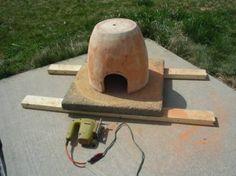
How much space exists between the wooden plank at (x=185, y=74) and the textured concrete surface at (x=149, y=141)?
0.25ft

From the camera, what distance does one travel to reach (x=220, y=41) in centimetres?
529

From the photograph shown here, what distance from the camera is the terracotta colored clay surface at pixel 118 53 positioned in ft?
12.0

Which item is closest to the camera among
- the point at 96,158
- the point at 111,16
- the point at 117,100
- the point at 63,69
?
the point at 96,158

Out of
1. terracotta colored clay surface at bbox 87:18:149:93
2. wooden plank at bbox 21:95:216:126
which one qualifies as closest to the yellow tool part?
wooden plank at bbox 21:95:216:126

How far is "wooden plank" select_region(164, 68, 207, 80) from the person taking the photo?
14.5ft

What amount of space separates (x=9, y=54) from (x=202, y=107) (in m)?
3.12

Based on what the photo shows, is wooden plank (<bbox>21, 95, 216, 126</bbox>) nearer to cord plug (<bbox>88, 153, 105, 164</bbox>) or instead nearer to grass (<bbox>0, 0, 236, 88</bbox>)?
cord plug (<bbox>88, 153, 105, 164</bbox>)

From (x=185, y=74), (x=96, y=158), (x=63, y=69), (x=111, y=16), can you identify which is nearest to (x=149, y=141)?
(x=96, y=158)

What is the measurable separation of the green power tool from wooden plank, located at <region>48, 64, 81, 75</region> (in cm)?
113

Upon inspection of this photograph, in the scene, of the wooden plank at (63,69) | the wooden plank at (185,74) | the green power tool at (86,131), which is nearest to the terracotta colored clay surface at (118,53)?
the green power tool at (86,131)

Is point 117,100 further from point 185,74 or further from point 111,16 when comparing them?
point 111,16

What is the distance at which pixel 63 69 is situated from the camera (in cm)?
477

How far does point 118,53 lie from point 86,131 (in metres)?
0.86

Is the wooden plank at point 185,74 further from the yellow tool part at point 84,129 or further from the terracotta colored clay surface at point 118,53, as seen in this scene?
the yellow tool part at point 84,129
